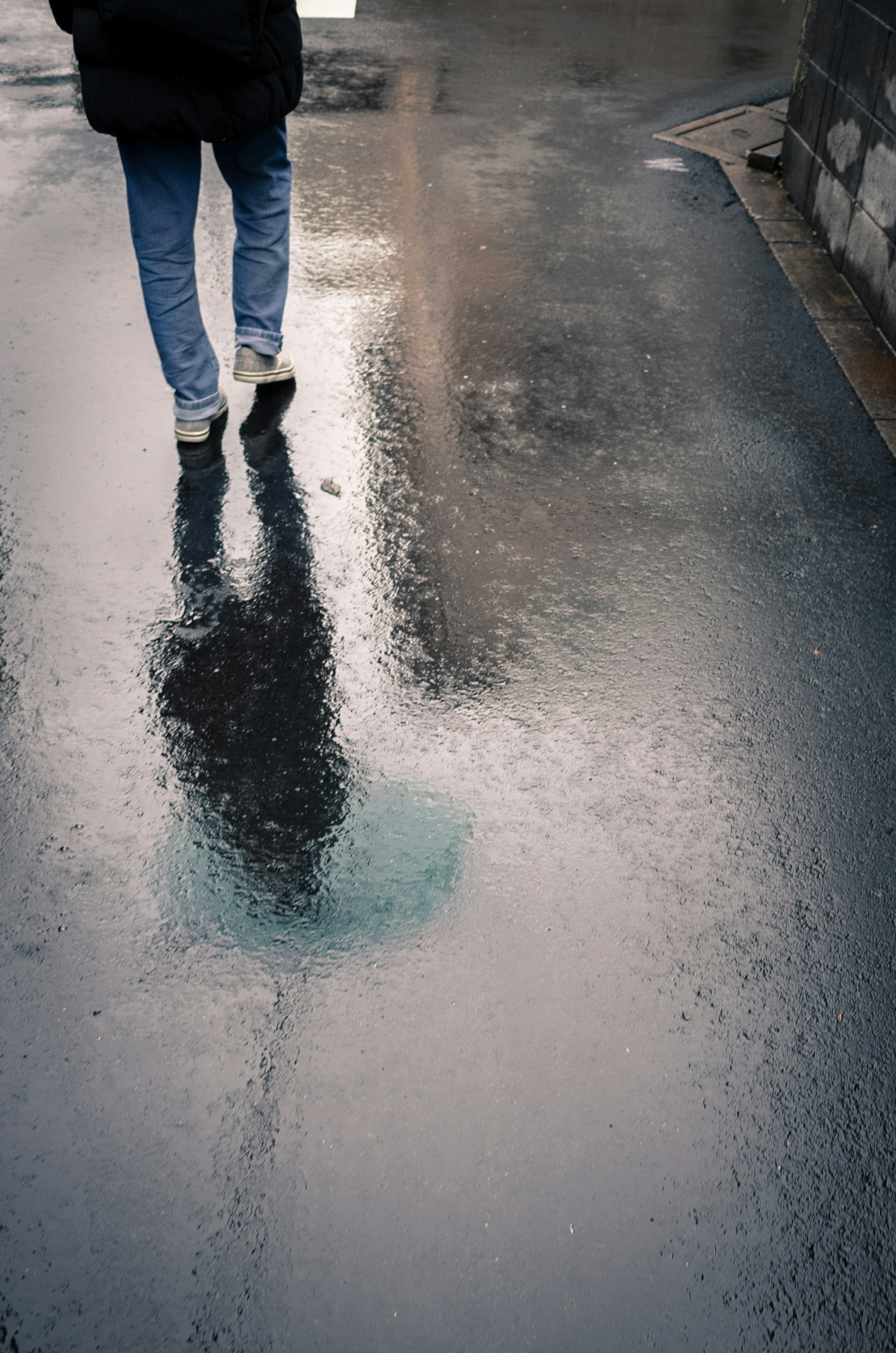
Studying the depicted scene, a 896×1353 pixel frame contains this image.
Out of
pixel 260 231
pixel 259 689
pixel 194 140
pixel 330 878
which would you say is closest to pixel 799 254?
pixel 260 231

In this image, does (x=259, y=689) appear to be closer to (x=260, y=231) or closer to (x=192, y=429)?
(x=192, y=429)

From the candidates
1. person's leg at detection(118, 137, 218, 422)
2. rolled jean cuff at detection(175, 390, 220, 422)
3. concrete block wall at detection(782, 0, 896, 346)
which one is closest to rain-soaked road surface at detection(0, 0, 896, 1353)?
rolled jean cuff at detection(175, 390, 220, 422)

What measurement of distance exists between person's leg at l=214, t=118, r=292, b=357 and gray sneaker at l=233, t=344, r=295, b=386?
→ 0.08ft

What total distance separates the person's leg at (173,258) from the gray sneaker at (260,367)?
164mm

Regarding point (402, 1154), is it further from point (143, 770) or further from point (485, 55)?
point (485, 55)

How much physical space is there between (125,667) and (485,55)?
7.51m

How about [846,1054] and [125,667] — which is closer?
[846,1054]

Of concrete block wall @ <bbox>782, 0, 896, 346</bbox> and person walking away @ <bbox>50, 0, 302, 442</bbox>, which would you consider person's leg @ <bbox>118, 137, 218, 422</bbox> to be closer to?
person walking away @ <bbox>50, 0, 302, 442</bbox>

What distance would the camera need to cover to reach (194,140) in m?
3.27

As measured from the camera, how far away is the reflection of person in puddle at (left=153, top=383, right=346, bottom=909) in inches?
98.0

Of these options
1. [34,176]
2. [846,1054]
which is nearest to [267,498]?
[846,1054]

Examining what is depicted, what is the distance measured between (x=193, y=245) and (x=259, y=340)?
41 cm

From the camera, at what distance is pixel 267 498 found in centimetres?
355

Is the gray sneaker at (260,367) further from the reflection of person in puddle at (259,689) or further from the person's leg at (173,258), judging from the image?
the reflection of person in puddle at (259,689)
